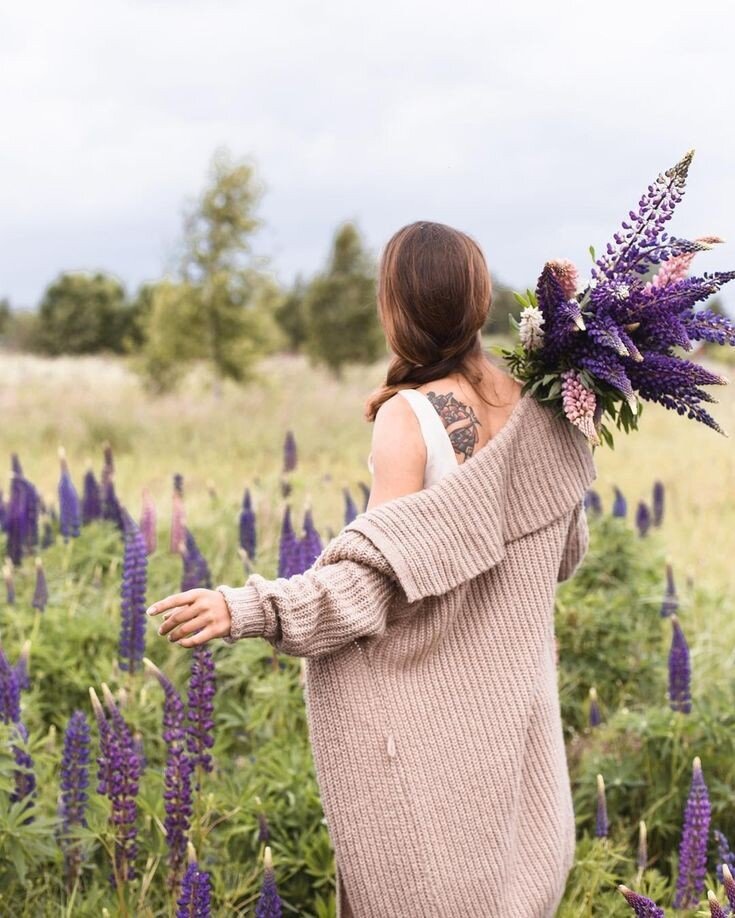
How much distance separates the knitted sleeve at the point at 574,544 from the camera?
2834 mm

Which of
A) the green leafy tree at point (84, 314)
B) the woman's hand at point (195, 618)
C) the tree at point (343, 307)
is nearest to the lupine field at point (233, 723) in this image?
the woman's hand at point (195, 618)

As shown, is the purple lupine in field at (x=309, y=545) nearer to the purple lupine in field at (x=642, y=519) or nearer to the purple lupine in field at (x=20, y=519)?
the purple lupine in field at (x=20, y=519)

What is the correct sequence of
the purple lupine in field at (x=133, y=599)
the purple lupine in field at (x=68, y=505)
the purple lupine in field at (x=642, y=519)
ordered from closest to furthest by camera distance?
the purple lupine in field at (x=133, y=599)
the purple lupine in field at (x=68, y=505)
the purple lupine in field at (x=642, y=519)

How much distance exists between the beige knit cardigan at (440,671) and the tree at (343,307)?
19268mm

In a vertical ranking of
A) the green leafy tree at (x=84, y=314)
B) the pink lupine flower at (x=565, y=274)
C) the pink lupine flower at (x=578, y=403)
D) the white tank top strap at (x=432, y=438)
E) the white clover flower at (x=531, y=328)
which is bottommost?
the green leafy tree at (x=84, y=314)

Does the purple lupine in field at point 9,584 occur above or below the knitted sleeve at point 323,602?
below

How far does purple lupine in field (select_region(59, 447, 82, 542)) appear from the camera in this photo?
4730mm

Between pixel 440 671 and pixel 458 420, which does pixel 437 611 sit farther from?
pixel 458 420

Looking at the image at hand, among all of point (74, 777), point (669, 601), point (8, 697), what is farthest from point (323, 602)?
point (669, 601)

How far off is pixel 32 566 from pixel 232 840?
2.05 m

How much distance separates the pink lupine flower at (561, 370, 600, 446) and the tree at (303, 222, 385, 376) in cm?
1935

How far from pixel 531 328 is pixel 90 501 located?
342 cm

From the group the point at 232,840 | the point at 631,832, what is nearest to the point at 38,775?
the point at 232,840

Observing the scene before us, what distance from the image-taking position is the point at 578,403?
7.76 feet
